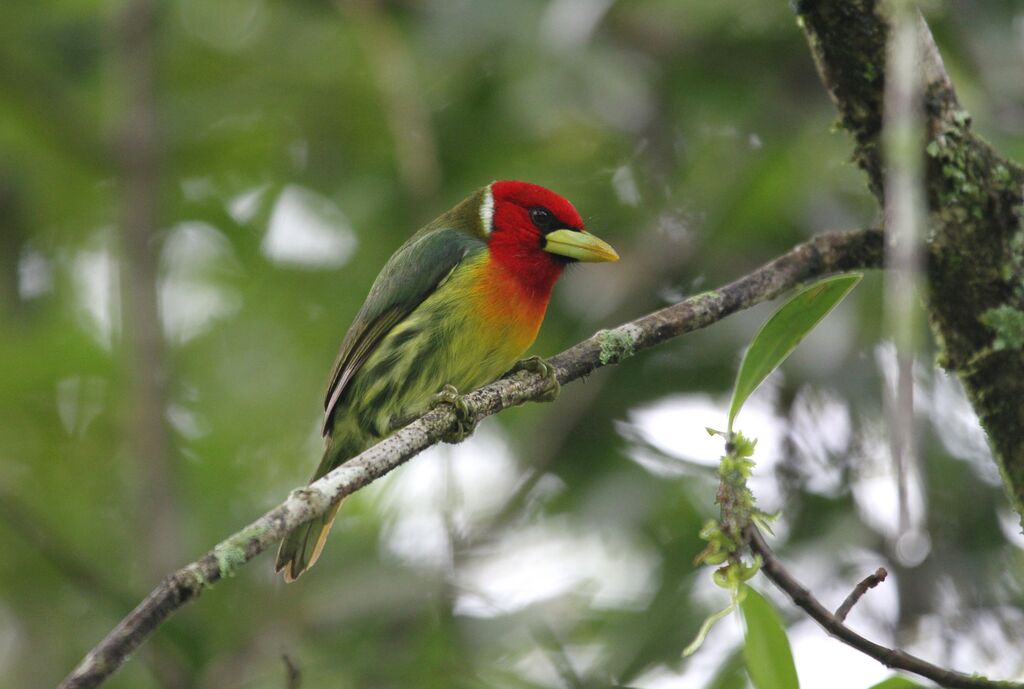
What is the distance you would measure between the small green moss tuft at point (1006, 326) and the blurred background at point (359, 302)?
1156 mm

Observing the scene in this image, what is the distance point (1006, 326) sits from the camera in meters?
2.44

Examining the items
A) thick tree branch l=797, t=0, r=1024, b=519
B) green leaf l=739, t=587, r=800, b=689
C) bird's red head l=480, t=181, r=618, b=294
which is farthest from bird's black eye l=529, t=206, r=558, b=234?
green leaf l=739, t=587, r=800, b=689

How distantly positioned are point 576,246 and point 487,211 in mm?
415

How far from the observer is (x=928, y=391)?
405 cm

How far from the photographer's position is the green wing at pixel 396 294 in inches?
148

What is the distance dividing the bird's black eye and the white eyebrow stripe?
0.15 metres

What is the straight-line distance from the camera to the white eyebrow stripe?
4.07 metres

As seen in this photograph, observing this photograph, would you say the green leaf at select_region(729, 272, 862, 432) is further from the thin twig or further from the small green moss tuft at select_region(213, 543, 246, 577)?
the small green moss tuft at select_region(213, 543, 246, 577)

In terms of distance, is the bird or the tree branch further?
the bird

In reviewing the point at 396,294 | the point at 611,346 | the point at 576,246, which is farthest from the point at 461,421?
the point at 576,246

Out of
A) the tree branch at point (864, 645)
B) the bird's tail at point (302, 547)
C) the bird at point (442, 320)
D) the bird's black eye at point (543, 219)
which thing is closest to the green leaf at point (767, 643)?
the tree branch at point (864, 645)

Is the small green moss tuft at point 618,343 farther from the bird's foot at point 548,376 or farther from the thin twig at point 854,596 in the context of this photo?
the thin twig at point 854,596

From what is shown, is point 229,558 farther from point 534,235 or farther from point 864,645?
point 534,235

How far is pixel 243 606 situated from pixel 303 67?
261 cm
